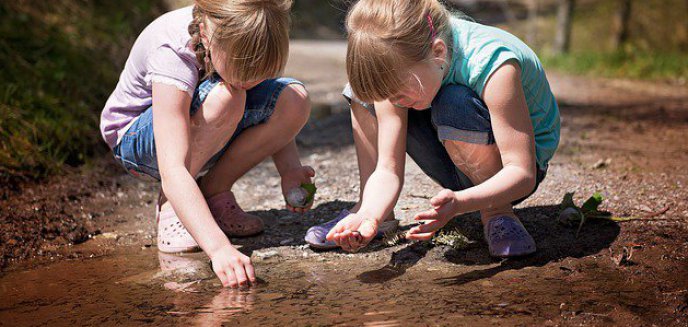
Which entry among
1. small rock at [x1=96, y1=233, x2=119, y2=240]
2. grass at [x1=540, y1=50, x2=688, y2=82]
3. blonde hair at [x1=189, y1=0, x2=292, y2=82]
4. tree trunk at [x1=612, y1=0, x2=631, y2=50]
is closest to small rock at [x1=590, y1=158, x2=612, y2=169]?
blonde hair at [x1=189, y1=0, x2=292, y2=82]

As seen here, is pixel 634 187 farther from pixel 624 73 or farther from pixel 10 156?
pixel 624 73

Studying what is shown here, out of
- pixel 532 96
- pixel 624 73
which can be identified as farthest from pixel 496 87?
pixel 624 73

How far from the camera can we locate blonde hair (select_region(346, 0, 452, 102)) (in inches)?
83.1

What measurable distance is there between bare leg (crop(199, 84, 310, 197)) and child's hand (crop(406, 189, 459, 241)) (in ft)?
2.97

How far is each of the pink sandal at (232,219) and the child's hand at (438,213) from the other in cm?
89

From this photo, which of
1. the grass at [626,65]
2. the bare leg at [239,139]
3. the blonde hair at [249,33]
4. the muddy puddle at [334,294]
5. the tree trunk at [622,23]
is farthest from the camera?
the tree trunk at [622,23]

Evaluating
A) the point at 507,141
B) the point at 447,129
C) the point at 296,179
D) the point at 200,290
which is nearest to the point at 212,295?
the point at 200,290

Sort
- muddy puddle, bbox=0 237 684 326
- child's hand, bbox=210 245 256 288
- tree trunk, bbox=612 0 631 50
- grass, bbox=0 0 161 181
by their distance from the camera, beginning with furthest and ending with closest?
tree trunk, bbox=612 0 631 50 → grass, bbox=0 0 161 181 → child's hand, bbox=210 245 256 288 → muddy puddle, bbox=0 237 684 326

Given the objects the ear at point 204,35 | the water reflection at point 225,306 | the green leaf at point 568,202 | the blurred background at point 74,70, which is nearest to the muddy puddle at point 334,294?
the water reflection at point 225,306

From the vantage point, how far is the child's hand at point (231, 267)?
2.20m

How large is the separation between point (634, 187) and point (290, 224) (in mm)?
1444

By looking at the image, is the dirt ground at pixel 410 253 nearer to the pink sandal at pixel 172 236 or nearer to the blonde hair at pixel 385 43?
the pink sandal at pixel 172 236

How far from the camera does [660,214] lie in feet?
8.75

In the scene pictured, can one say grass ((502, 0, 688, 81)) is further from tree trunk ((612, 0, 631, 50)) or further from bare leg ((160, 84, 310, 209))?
bare leg ((160, 84, 310, 209))
